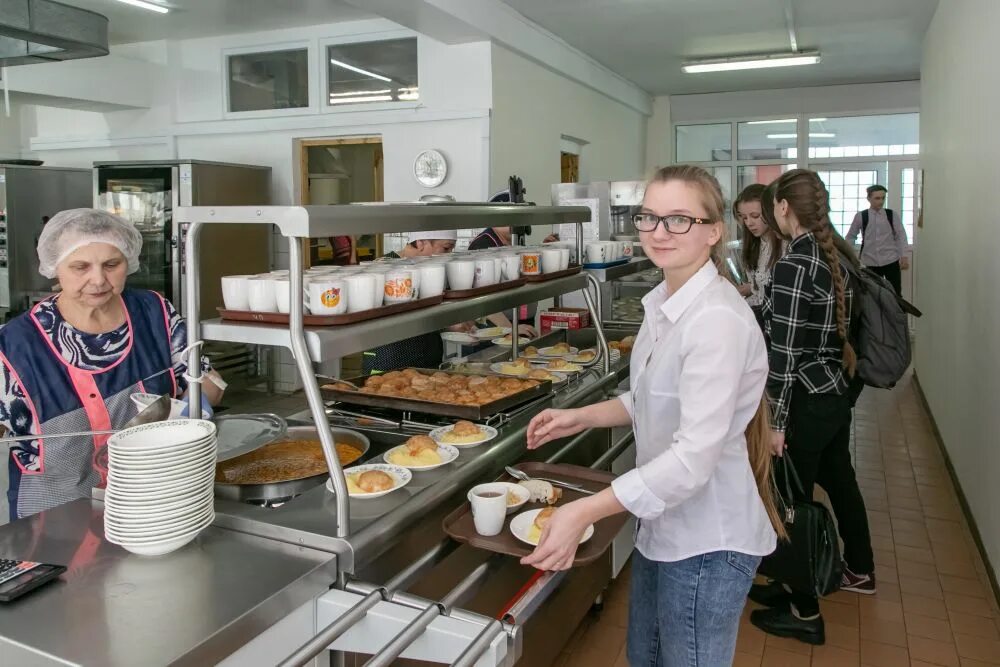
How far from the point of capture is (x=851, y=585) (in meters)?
3.45

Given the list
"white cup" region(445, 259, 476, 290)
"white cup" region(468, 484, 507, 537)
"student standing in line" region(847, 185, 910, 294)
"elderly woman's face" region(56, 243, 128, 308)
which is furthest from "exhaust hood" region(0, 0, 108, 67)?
"student standing in line" region(847, 185, 910, 294)

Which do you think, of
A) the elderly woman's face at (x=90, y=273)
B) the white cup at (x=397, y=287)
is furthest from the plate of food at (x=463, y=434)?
the elderly woman's face at (x=90, y=273)

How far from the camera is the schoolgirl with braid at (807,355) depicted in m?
2.92

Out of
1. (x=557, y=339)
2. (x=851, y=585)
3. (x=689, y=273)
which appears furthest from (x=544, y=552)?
(x=557, y=339)

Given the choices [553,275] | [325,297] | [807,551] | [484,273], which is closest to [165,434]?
[325,297]

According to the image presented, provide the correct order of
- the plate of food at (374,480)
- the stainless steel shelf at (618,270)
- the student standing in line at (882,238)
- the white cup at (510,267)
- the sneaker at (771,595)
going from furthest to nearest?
the student standing in line at (882,238) → the stainless steel shelf at (618,270) → the sneaker at (771,595) → the white cup at (510,267) → the plate of food at (374,480)

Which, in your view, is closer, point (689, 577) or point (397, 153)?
point (689, 577)

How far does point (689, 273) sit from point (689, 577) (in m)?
0.66

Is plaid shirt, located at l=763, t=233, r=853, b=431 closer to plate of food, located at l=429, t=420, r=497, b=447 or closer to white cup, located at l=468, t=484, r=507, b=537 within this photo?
plate of food, located at l=429, t=420, r=497, b=447

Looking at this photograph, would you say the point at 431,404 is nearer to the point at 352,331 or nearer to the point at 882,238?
the point at 352,331

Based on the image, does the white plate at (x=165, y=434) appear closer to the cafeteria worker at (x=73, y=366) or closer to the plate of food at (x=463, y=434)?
the cafeteria worker at (x=73, y=366)

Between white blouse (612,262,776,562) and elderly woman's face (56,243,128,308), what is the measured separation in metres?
1.43

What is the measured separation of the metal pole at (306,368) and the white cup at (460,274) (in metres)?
0.67

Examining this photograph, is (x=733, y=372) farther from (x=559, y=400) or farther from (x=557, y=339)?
(x=557, y=339)
